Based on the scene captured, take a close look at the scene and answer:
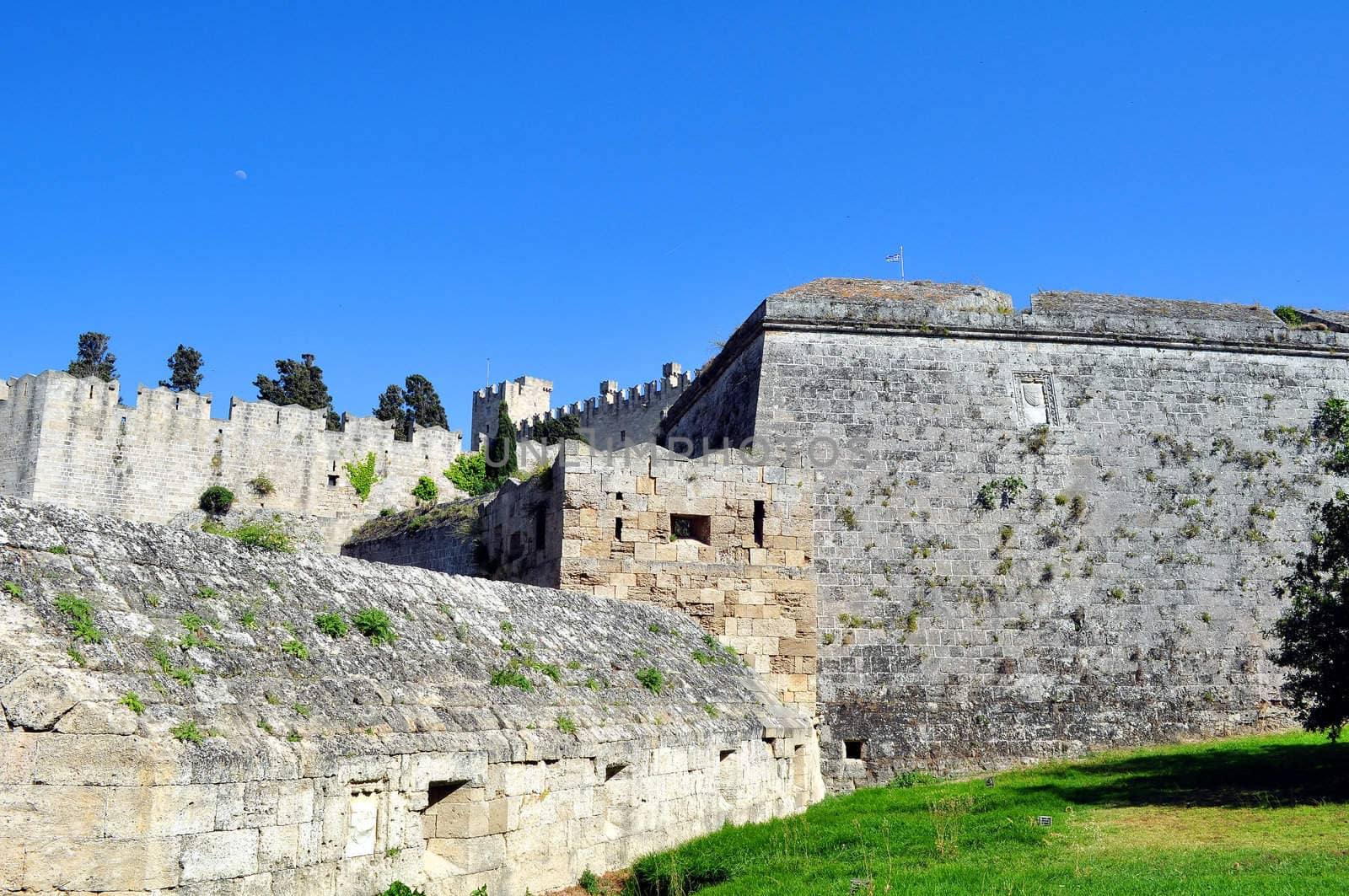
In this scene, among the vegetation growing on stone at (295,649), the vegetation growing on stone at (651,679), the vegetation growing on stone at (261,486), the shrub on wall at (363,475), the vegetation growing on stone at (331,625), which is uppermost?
the shrub on wall at (363,475)

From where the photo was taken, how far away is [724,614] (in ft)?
50.2

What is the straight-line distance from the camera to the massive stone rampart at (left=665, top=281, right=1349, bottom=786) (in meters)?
17.1

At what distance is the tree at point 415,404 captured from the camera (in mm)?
61375

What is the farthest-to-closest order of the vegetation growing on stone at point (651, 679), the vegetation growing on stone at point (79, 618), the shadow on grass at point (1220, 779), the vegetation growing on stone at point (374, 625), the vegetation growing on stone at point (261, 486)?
1. the vegetation growing on stone at point (261, 486)
2. the shadow on grass at point (1220, 779)
3. the vegetation growing on stone at point (651, 679)
4. the vegetation growing on stone at point (374, 625)
5. the vegetation growing on stone at point (79, 618)

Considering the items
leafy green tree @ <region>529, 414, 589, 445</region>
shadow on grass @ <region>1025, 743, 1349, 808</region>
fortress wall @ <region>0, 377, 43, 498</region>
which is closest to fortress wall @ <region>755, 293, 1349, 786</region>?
shadow on grass @ <region>1025, 743, 1349, 808</region>

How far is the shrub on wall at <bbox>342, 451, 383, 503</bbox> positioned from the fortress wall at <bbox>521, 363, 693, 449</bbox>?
13546mm

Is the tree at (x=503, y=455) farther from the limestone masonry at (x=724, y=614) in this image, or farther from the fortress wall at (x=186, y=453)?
the limestone masonry at (x=724, y=614)

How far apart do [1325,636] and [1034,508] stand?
503 cm

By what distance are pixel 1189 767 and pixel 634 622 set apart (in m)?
7.48

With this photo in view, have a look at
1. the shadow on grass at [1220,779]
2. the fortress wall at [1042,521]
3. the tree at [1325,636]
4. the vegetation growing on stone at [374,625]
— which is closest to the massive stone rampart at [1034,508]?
the fortress wall at [1042,521]

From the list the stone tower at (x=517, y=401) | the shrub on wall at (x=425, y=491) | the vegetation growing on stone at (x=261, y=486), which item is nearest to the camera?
the vegetation growing on stone at (x=261, y=486)

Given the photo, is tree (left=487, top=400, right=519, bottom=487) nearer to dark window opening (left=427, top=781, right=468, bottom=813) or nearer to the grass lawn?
the grass lawn

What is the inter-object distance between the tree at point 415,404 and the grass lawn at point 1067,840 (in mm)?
49244

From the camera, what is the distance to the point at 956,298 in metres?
20.5
